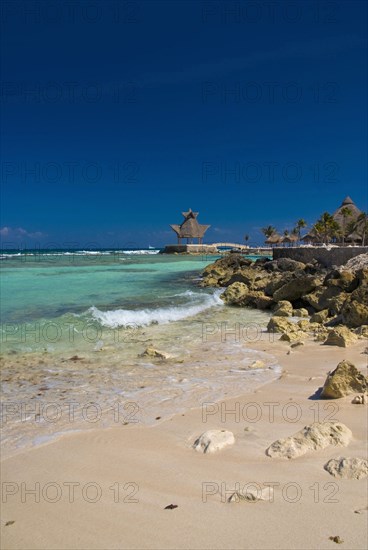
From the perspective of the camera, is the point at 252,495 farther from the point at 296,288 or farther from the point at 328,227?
the point at 328,227

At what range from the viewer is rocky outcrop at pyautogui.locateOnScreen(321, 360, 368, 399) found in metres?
4.55

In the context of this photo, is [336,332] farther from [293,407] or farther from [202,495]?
[202,495]

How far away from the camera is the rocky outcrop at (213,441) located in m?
3.49

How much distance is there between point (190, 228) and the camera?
269 ft

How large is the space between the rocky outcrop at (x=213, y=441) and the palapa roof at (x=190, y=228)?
78.7m

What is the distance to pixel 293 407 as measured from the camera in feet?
14.7

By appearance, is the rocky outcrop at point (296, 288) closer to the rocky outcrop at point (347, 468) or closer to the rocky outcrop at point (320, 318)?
the rocky outcrop at point (320, 318)

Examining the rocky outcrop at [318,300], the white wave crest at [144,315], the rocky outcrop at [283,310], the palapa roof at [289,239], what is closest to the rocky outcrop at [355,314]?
the rocky outcrop at [318,300]

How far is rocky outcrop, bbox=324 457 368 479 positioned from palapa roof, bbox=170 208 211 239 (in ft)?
260

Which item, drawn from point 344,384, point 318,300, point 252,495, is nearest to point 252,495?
point 252,495

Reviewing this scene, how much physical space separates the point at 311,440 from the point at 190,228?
79.4 metres

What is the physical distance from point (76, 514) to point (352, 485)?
188 centimetres

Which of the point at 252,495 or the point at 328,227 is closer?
the point at 252,495

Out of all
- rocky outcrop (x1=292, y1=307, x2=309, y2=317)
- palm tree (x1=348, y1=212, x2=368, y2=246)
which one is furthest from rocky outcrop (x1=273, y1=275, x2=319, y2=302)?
palm tree (x1=348, y1=212, x2=368, y2=246)
